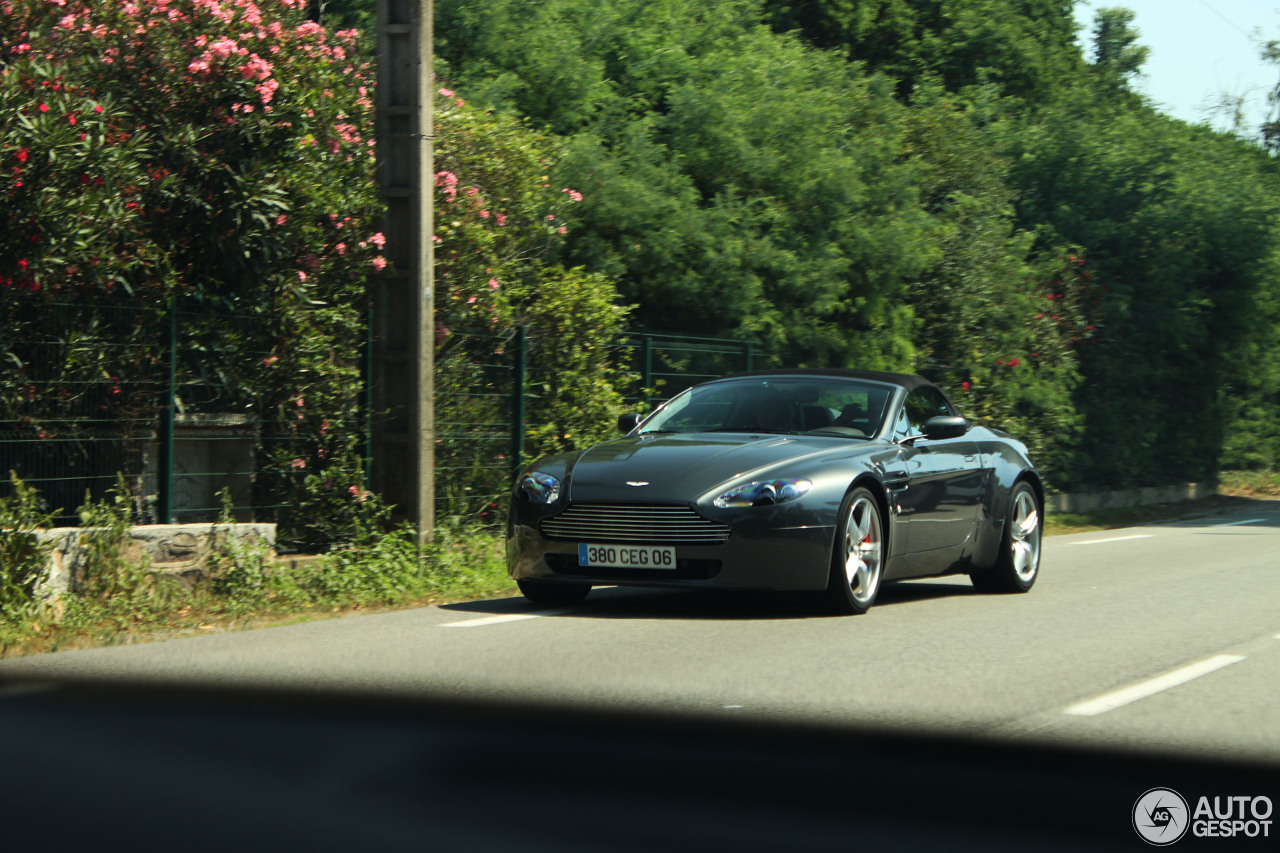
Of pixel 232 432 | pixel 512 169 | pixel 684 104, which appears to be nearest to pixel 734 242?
pixel 684 104

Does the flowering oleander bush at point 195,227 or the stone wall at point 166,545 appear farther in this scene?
the flowering oleander bush at point 195,227

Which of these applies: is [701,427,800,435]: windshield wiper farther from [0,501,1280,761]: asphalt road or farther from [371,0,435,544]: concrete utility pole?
[371,0,435,544]: concrete utility pole

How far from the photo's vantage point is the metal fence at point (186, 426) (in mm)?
9977

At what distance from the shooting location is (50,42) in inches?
454

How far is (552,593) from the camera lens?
9664mm

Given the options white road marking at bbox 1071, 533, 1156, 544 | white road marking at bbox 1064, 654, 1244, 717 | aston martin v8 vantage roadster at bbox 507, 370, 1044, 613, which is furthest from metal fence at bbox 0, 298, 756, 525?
white road marking at bbox 1071, 533, 1156, 544

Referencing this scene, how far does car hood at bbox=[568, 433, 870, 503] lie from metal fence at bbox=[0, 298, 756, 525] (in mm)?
3026

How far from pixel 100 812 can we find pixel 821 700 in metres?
3.03

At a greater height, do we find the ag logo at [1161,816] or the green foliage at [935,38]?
the green foliage at [935,38]

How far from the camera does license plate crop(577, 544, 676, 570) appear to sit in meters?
8.75

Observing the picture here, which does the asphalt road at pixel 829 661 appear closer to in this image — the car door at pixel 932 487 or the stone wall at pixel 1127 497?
the car door at pixel 932 487

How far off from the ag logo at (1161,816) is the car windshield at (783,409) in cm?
507

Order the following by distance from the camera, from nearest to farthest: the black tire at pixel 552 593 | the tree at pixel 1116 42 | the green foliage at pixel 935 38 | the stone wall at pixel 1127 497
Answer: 1. the black tire at pixel 552 593
2. the stone wall at pixel 1127 497
3. the green foliage at pixel 935 38
4. the tree at pixel 1116 42

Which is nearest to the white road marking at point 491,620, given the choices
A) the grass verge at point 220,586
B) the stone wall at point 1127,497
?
the grass verge at point 220,586
